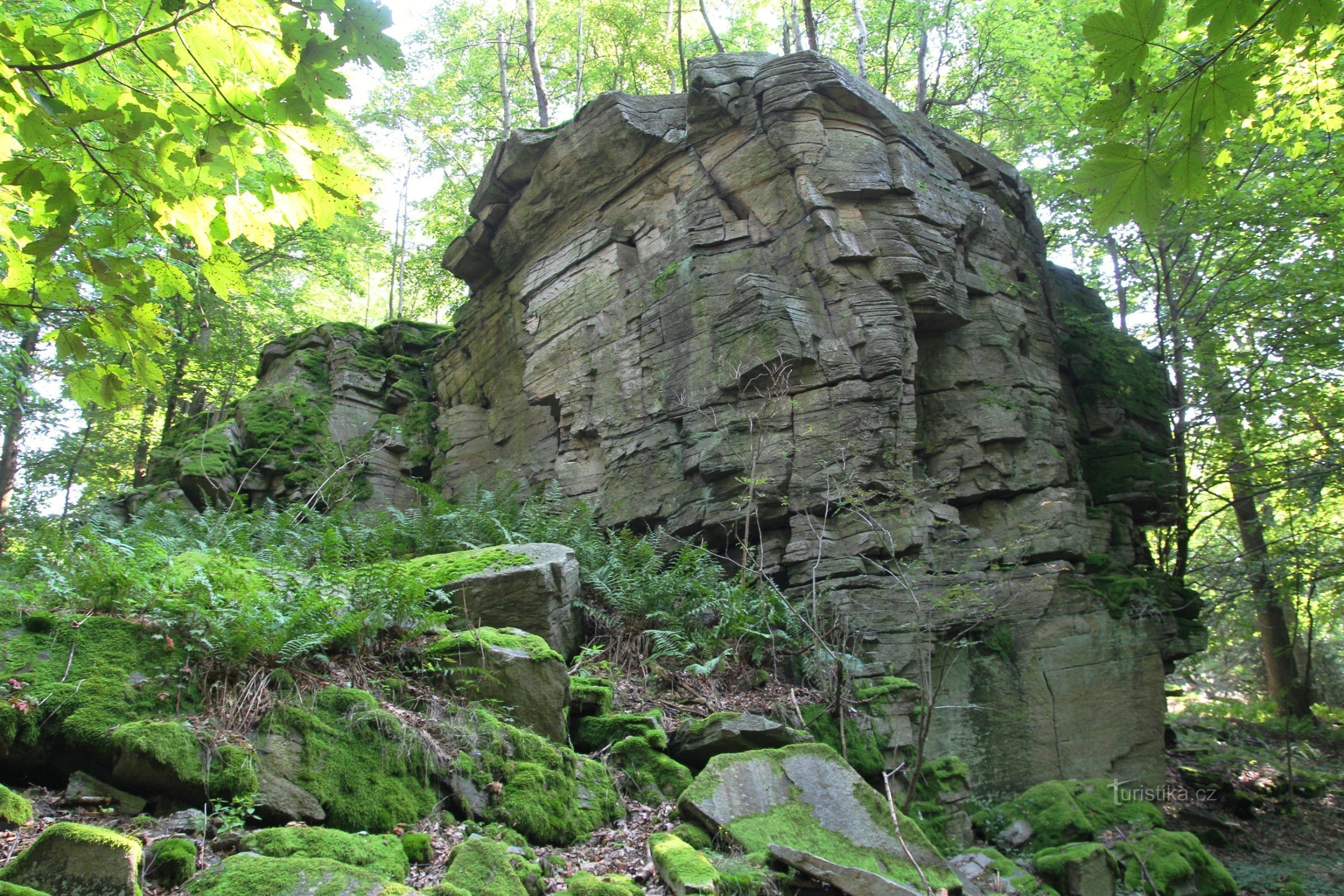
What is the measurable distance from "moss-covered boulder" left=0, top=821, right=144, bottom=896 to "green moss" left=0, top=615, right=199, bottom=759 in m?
0.96

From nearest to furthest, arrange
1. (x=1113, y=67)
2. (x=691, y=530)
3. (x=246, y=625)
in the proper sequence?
(x=1113, y=67) → (x=246, y=625) → (x=691, y=530)

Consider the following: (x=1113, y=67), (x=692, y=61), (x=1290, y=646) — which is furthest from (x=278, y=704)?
(x=1290, y=646)

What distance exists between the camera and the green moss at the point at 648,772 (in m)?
5.56

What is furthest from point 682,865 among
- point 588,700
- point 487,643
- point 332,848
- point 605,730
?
point 588,700

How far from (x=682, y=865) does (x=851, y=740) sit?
3.59m

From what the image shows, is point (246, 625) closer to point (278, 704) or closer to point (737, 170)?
point (278, 704)

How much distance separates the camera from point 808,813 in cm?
513

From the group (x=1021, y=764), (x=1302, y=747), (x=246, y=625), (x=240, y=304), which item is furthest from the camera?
(x=240, y=304)

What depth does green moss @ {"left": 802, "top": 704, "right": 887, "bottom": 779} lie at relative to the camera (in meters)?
7.15

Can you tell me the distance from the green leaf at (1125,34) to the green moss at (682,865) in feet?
12.4

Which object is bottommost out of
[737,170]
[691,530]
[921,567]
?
[921,567]

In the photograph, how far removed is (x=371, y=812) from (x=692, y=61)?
12.2 m

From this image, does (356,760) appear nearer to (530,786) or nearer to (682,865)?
(530,786)

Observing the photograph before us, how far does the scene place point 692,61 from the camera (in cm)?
1309
